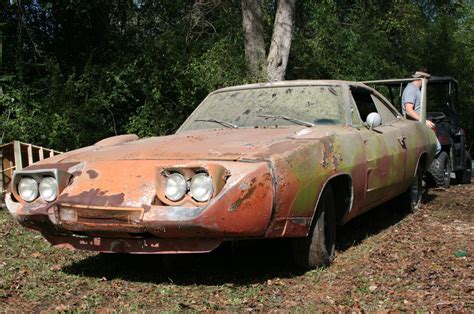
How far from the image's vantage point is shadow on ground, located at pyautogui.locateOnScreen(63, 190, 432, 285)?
4242 millimetres

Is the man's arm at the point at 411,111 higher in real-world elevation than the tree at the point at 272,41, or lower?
lower

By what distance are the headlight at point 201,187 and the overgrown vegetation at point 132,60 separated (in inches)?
306

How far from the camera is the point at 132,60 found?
→ 40.2 feet

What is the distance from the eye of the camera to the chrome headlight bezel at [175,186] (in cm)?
362

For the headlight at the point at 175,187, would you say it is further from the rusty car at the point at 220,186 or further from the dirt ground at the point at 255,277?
the dirt ground at the point at 255,277

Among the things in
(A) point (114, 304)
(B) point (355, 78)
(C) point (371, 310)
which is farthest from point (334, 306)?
(B) point (355, 78)

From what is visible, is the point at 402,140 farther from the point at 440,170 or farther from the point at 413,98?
the point at 440,170

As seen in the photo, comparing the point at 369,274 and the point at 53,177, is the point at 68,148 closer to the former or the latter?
the point at 53,177

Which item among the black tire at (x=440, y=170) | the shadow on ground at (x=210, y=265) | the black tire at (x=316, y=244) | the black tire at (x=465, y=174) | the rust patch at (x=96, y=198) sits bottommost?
the black tire at (x=465, y=174)

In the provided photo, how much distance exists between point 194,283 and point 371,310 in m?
1.28

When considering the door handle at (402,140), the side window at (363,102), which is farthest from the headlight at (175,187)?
the door handle at (402,140)

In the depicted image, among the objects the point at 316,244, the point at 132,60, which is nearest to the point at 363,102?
the point at 316,244

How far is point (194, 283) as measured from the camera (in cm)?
409

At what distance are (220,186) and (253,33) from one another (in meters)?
8.77
